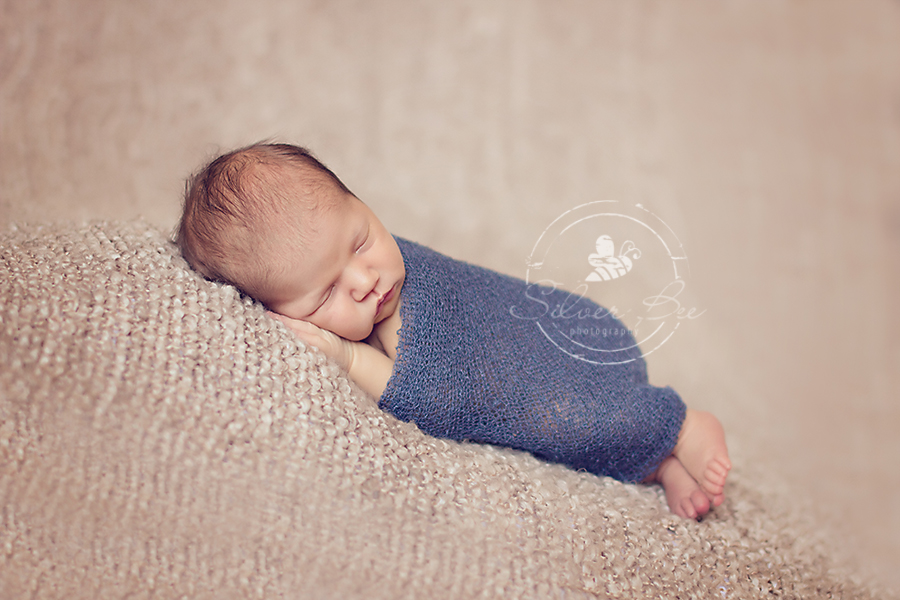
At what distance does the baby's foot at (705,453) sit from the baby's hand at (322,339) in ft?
1.85

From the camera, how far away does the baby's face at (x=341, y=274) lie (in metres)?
0.87

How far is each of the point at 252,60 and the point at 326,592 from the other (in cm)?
148

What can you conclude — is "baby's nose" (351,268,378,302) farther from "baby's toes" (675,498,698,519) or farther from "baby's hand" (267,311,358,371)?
"baby's toes" (675,498,698,519)

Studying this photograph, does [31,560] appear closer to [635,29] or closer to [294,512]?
[294,512]

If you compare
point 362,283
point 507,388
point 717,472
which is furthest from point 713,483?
point 362,283

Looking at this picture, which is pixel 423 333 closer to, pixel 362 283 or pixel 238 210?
pixel 362 283

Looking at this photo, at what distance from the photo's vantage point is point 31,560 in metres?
0.70

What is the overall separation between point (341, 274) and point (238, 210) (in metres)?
0.16

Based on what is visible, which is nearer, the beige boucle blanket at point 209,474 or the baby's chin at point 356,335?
the beige boucle blanket at point 209,474

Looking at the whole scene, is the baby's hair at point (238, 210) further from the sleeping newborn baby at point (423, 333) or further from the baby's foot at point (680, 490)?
the baby's foot at point (680, 490)

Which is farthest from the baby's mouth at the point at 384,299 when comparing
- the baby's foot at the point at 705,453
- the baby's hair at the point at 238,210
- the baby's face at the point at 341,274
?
the baby's foot at the point at 705,453

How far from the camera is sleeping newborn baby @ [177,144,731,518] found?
0.87 metres

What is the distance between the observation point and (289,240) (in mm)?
858

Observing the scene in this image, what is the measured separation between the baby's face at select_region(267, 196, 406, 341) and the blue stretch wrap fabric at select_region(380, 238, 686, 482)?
0.07 metres
